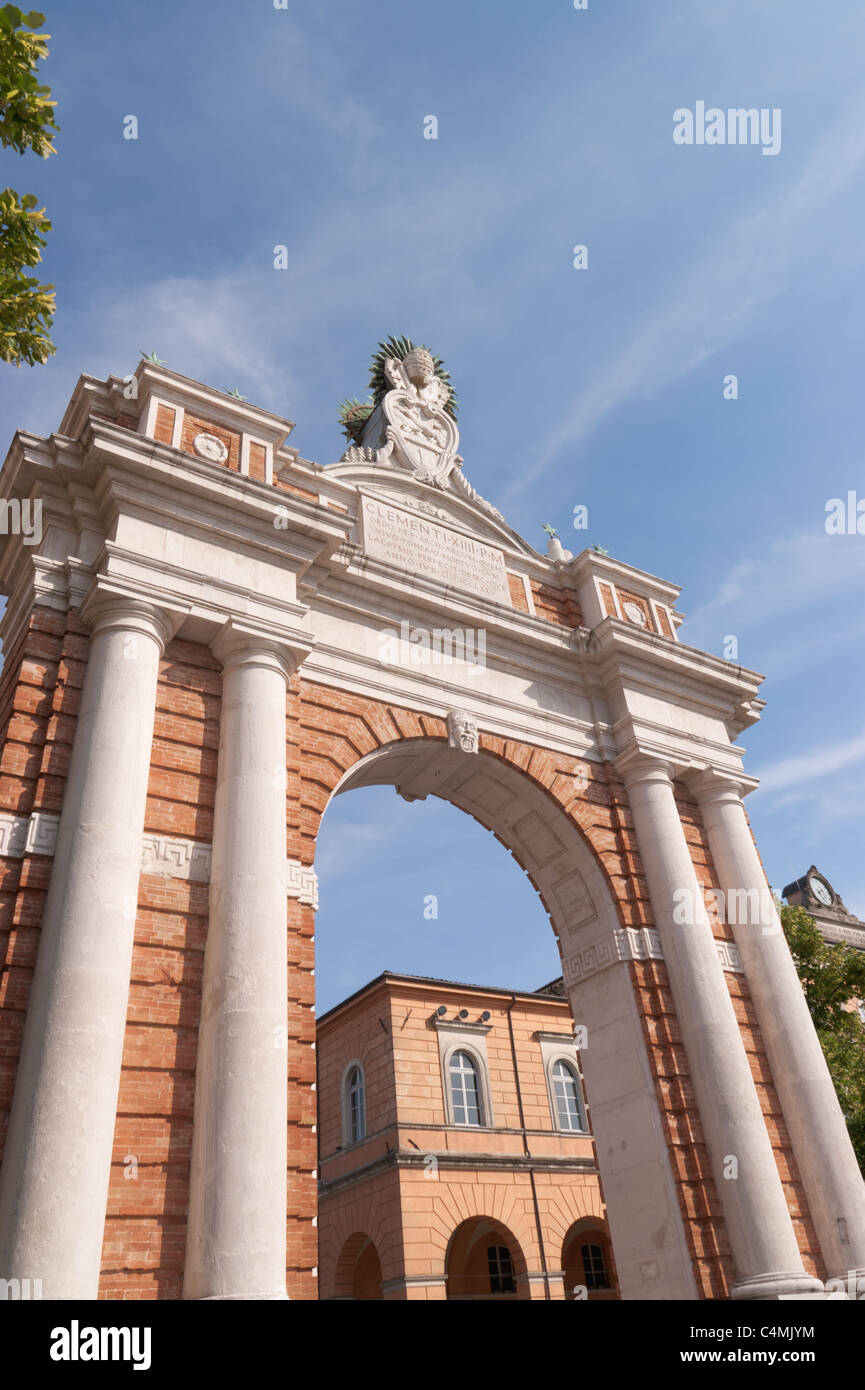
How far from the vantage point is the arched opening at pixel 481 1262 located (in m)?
26.5

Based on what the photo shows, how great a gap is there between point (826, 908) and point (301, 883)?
37.4m

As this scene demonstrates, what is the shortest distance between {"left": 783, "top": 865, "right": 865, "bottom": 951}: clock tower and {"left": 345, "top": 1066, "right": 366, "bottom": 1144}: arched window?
866 inches

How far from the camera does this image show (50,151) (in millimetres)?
7414

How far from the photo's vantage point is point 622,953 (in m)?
13.8

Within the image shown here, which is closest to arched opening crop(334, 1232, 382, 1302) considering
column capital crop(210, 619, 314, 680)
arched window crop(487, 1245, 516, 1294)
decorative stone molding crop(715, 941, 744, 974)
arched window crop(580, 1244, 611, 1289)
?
arched window crop(487, 1245, 516, 1294)

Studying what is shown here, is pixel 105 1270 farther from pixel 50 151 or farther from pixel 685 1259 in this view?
pixel 50 151

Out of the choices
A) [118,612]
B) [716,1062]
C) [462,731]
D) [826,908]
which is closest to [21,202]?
[118,612]

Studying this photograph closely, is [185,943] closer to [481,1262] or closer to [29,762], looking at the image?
[29,762]

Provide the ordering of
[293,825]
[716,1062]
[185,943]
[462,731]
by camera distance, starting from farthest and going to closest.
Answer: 1. [462,731]
2. [716,1062]
3. [293,825]
4. [185,943]

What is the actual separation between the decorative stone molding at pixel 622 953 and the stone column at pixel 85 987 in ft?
24.2

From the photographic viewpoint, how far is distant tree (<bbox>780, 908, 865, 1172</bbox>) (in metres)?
21.2

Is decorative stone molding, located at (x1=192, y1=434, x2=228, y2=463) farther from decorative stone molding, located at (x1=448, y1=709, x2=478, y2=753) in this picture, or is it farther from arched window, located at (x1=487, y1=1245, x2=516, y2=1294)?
arched window, located at (x1=487, y1=1245, x2=516, y2=1294)

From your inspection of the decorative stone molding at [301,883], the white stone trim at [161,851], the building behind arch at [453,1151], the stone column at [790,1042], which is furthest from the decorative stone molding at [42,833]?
the building behind arch at [453,1151]

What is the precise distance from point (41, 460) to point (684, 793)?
11219 millimetres
